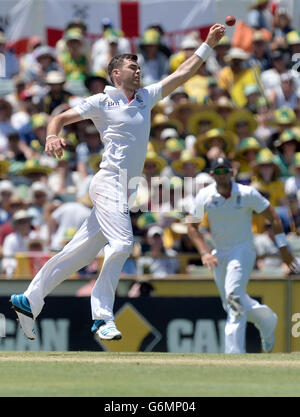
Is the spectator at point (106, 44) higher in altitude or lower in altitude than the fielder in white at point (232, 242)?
higher

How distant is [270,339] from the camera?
12094 millimetres

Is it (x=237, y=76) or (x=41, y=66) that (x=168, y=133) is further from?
(x=41, y=66)

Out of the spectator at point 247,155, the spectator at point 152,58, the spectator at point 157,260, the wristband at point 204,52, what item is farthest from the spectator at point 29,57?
the wristband at point 204,52

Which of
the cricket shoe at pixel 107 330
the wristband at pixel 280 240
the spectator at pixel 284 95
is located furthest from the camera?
the spectator at pixel 284 95

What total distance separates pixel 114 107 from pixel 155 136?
7628 millimetres

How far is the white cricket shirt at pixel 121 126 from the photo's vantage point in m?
8.86

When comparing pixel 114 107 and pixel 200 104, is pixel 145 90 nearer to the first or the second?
pixel 114 107

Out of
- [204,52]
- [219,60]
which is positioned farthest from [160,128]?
[204,52]

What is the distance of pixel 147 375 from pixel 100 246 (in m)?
1.74

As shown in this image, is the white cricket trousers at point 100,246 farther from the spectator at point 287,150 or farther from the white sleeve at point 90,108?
the spectator at point 287,150

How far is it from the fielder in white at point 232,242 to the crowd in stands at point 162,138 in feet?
5.97

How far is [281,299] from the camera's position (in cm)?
1315

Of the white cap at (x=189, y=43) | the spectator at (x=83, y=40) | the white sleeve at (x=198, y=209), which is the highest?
the spectator at (x=83, y=40)
